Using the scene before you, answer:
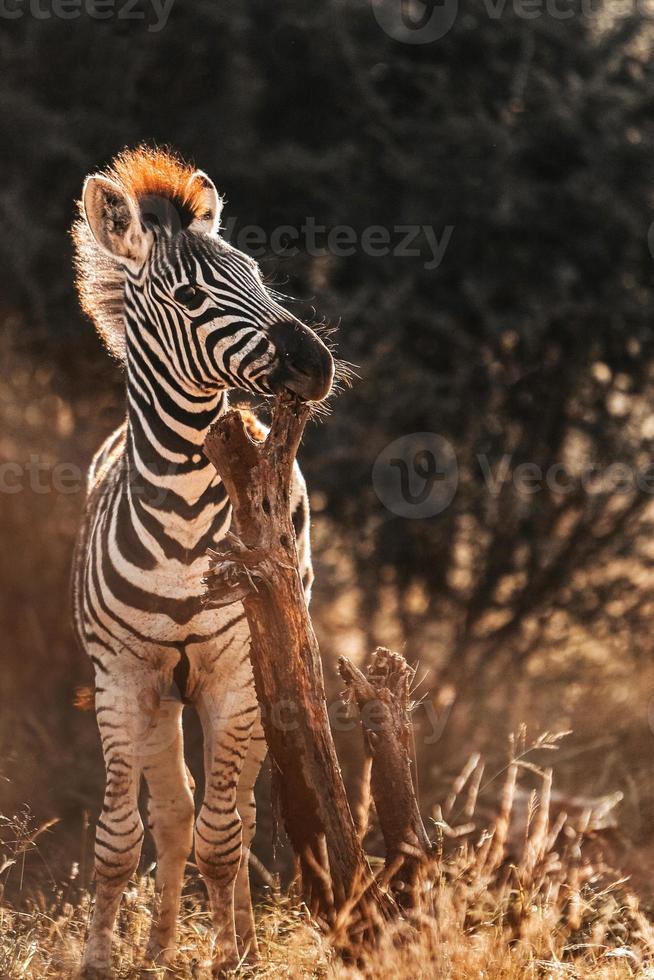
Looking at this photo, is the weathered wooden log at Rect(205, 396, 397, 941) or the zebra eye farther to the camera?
the zebra eye

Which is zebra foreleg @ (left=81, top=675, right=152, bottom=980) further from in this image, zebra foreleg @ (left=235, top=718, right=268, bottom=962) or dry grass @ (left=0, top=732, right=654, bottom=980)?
zebra foreleg @ (left=235, top=718, right=268, bottom=962)

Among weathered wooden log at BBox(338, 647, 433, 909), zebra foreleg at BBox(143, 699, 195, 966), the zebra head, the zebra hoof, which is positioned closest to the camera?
the zebra head

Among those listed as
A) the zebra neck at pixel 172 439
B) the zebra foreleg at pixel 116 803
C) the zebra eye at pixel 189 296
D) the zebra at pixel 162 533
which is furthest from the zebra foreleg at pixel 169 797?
the zebra eye at pixel 189 296

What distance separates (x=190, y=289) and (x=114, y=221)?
17.4 inches

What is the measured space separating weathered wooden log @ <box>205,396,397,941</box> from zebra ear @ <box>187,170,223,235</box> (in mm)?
999

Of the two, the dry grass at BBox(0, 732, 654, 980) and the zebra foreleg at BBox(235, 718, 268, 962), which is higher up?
the zebra foreleg at BBox(235, 718, 268, 962)

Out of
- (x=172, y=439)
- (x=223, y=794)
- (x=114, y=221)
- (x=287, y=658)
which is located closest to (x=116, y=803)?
(x=223, y=794)

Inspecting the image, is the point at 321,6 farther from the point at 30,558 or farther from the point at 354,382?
the point at 30,558

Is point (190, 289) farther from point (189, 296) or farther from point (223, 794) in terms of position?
point (223, 794)

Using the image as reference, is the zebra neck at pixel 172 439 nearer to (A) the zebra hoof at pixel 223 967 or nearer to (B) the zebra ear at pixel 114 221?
(B) the zebra ear at pixel 114 221

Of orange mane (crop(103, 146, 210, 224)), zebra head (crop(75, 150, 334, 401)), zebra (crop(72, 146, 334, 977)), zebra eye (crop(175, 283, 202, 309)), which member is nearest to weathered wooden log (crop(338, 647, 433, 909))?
zebra (crop(72, 146, 334, 977))

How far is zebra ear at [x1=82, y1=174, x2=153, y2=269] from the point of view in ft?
14.5

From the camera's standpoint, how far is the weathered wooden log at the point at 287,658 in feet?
12.6

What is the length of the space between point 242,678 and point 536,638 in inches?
195
